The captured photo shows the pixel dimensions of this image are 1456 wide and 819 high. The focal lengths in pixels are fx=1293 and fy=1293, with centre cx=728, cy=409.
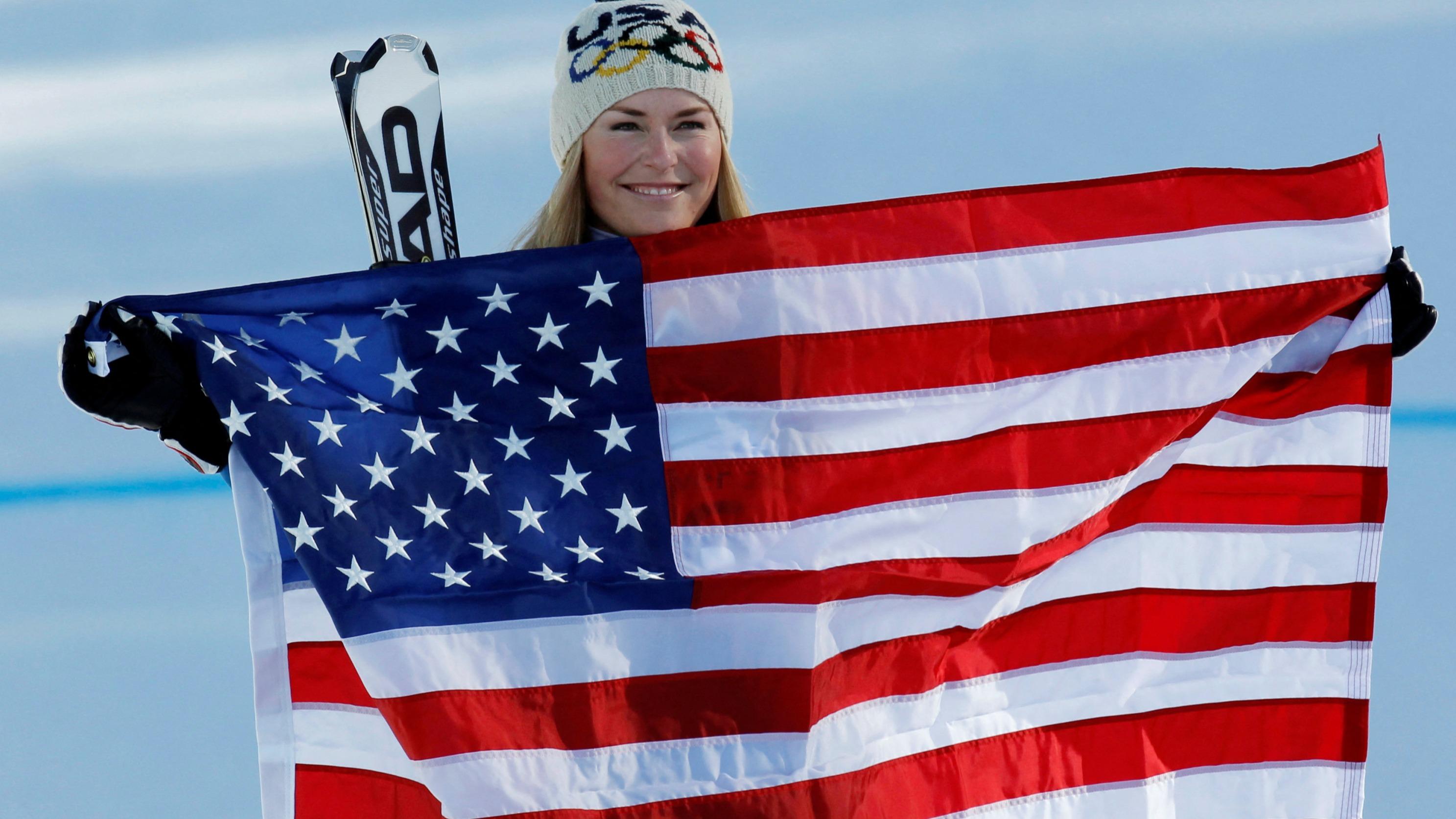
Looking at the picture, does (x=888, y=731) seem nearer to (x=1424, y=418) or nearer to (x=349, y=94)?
(x=349, y=94)

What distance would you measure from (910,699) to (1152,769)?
17.4 inches

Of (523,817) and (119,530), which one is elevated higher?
(119,530)

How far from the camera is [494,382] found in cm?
193

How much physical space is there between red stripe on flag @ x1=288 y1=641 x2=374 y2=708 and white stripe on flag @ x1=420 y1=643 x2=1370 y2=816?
21 centimetres

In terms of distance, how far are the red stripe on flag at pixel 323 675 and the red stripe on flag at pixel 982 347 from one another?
2.10ft

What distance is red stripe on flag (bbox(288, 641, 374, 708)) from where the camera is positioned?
77.8 inches

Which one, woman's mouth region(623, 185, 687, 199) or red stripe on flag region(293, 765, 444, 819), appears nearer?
red stripe on flag region(293, 765, 444, 819)

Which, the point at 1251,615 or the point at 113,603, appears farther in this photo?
the point at 113,603

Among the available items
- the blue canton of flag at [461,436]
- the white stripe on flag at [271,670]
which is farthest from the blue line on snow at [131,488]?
the blue canton of flag at [461,436]

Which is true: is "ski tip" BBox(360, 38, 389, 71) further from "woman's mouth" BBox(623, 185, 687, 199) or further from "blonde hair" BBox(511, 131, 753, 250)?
"woman's mouth" BBox(623, 185, 687, 199)

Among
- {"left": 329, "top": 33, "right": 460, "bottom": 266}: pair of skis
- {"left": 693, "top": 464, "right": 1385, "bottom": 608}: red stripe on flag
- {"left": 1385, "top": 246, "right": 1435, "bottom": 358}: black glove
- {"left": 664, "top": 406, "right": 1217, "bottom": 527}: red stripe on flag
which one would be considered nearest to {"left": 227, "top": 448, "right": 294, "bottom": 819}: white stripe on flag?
{"left": 329, "top": 33, "right": 460, "bottom": 266}: pair of skis

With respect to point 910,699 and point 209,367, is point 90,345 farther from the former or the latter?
point 910,699

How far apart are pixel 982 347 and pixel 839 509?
1.14 feet

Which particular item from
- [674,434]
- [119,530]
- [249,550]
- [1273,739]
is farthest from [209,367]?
[119,530]
